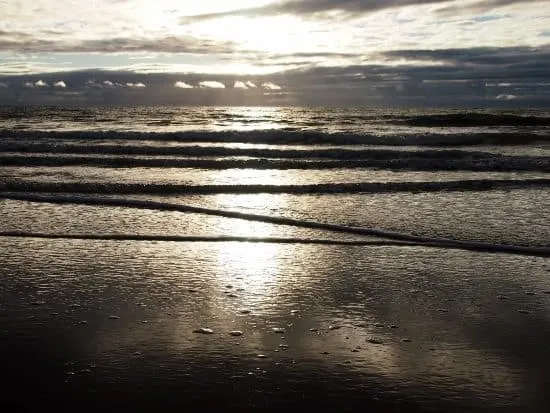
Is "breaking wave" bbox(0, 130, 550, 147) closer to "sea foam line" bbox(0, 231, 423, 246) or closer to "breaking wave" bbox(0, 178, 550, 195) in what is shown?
"breaking wave" bbox(0, 178, 550, 195)

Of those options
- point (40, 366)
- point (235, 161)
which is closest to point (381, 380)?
point (40, 366)

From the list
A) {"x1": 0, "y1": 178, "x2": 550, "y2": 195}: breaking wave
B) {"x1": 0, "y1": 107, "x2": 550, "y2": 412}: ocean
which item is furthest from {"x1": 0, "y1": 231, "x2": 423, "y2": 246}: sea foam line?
{"x1": 0, "y1": 178, "x2": 550, "y2": 195}: breaking wave

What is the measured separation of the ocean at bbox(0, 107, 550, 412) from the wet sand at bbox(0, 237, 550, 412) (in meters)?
0.02

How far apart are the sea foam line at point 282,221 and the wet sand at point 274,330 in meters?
0.42

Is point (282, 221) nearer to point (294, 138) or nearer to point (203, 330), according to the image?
point (203, 330)

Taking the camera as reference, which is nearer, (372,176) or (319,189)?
(319,189)

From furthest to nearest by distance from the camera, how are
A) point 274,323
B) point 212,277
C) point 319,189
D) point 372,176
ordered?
1. point 372,176
2. point 319,189
3. point 212,277
4. point 274,323

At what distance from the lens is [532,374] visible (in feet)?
14.7

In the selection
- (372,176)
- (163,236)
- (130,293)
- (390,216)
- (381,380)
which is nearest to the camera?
(381,380)

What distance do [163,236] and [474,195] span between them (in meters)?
7.90

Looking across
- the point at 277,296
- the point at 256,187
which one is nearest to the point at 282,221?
the point at 277,296

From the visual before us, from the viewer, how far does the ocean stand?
4281mm

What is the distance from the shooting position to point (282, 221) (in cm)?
1082

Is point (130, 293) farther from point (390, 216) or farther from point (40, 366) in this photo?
point (390, 216)
